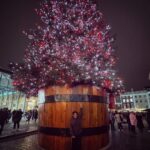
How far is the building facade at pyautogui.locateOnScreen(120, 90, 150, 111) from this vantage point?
317ft

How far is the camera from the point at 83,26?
787cm

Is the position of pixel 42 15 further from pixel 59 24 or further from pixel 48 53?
pixel 48 53

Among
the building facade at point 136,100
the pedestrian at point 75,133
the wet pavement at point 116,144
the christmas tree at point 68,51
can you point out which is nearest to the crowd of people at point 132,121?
the wet pavement at point 116,144

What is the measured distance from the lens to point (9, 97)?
32.9 meters

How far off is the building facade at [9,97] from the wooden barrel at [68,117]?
68.1ft

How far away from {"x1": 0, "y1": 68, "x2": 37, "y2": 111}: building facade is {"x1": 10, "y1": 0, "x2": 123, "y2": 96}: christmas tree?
19.8 m

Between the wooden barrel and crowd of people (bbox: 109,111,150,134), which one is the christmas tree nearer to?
the wooden barrel

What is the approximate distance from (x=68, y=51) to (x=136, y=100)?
343ft

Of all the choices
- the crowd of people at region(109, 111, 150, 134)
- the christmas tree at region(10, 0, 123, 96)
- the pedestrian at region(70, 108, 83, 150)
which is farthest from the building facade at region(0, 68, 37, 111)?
the pedestrian at region(70, 108, 83, 150)

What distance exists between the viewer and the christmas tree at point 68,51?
6.84 meters

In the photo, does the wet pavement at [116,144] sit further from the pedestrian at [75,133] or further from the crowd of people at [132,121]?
the crowd of people at [132,121]

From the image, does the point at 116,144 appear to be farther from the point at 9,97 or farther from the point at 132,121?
the point at 9,97

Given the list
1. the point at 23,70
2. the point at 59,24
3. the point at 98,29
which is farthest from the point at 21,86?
the point at 98,29

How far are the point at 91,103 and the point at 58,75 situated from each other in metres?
1.81
